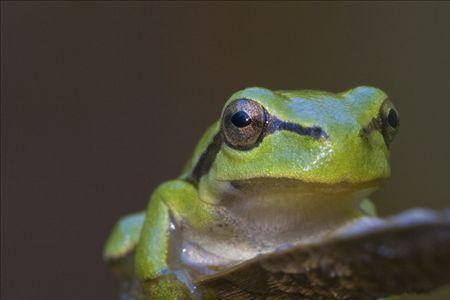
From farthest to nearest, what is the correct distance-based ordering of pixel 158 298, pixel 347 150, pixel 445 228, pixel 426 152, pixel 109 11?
pixel 109 11
pixel 426 152
pixel 158 298
pixel 347 150
pixel 445 228

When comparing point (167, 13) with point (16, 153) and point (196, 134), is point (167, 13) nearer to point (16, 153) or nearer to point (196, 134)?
point (196, 134)

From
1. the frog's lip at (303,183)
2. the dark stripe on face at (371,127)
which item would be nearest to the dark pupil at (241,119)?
the frog's lip at (303,183)

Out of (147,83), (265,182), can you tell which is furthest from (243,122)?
(147,83)

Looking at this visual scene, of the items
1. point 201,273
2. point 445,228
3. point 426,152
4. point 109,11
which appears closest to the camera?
point 445,228

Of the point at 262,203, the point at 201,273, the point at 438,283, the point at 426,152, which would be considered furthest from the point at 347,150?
the point at 426,152

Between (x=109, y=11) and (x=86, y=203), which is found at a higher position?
(x=109, y=11)

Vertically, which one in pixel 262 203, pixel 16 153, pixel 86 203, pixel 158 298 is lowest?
pixel 86 203

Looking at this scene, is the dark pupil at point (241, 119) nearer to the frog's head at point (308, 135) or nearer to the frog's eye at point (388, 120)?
the frog's head at point (308, 135)

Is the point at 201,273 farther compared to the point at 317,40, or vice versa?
the point at 317,40

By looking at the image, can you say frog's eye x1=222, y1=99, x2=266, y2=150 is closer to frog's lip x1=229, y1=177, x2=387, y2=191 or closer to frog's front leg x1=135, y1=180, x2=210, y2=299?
frog's lip x1=229, y1=177, x2=387, y2=191
